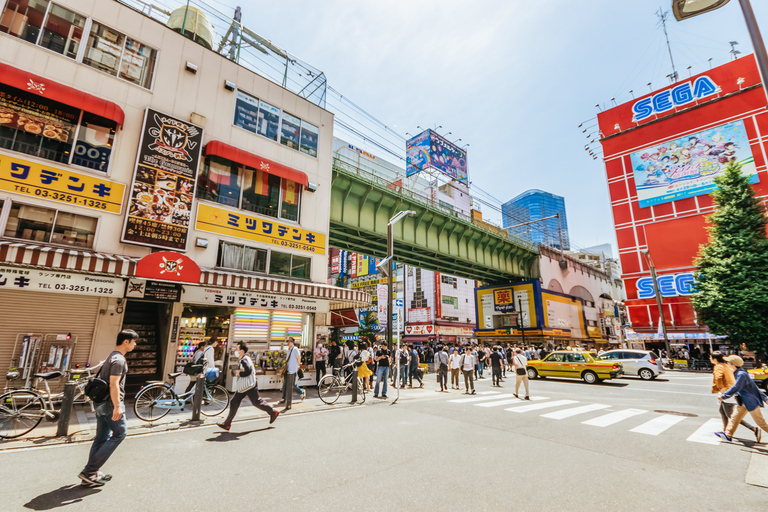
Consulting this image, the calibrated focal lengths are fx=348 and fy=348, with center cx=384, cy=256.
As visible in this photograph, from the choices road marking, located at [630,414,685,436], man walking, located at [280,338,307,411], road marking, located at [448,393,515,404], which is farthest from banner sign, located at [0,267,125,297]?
road marking, located at [630,414,685,436]

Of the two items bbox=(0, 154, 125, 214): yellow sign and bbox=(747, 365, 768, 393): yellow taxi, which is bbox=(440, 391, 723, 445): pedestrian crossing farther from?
bbox=(0, 154, 125, 214): yellow sign

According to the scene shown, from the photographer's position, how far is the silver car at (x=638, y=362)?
763 inches

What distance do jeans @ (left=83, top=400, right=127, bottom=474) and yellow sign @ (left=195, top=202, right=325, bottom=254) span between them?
32.4 feet

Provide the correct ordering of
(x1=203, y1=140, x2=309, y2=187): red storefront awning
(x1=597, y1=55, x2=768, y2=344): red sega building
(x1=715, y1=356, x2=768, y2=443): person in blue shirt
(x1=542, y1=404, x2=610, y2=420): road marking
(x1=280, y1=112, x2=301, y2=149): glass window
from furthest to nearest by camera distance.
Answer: (x1=597, y1=55, x2=768, y2=344): red sega building → (x1=280, y1=112, x2=301, y2=149): glass window → (x1=203, y1=140, x2=309, y2=187): red storefront awning → (x1=542, y1=404, x2=610, y2=420): road marking → (x1=715, y1=356, x2=768, y2=443): person in blue shirt

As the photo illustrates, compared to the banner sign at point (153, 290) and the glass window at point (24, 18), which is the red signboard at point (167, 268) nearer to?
the banner sign at point (153, 290)

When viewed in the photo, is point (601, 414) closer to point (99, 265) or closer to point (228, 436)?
point (228, 436)

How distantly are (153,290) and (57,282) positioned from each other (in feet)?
8.24

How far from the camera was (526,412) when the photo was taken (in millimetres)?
10031

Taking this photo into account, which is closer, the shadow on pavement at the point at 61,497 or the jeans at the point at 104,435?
the shadow on pavement at the point at 61,497

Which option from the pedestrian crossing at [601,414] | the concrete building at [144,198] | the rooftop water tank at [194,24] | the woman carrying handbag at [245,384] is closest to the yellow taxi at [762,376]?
the pedestrian crossing at [601,414]

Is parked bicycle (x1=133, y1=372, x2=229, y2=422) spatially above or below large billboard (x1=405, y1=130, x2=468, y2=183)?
below

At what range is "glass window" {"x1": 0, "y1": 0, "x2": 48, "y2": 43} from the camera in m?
10.8

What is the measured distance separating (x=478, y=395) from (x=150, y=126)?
16.0 meters

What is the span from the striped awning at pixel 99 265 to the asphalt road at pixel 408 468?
16.3 feet
